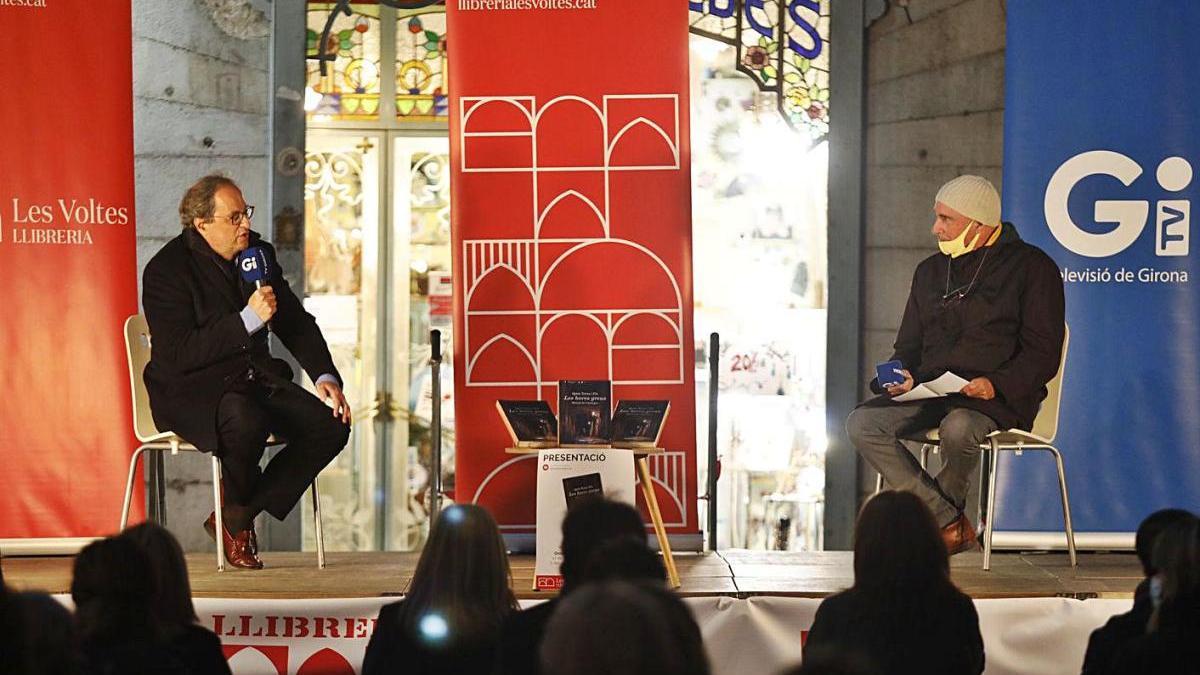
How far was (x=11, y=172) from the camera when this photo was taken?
534 centimetres

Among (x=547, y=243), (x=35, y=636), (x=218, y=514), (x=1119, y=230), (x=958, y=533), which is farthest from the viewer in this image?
(x=1119, y=230)

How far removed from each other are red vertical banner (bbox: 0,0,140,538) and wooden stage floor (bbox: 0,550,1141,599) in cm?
27

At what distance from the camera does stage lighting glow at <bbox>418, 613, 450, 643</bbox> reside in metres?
2.75

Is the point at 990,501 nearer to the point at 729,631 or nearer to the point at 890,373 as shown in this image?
the point at 890,373

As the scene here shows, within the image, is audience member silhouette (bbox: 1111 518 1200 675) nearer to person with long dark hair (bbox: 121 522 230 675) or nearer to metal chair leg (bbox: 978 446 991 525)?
person with long dark hair (bbox: 121 522 230 675)

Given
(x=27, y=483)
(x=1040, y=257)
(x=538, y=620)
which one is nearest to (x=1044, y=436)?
(x=1040, y=257)

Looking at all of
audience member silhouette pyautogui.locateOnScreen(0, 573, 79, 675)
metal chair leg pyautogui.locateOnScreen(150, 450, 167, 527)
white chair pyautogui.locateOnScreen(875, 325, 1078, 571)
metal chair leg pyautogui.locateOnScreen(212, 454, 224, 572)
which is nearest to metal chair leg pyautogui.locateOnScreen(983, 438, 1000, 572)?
white chair pyautogui.locateOnScreen(875, 325, 1078, 571)

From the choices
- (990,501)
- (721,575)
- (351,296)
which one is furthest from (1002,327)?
(351,296)

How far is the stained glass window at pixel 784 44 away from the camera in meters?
6.04

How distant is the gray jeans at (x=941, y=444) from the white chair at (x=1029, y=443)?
45 mm

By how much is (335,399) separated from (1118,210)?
293 centimetres

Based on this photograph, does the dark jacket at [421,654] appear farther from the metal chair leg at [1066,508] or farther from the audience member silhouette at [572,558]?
the metal chair leg at [1066,508]

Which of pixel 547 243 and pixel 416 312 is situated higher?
pixel 547 243

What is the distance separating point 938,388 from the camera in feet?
15.9
